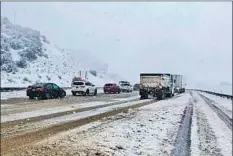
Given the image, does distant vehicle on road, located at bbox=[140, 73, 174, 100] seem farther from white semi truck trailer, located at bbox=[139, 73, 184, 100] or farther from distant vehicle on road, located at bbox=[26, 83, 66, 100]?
distant vehicle on road, located at bbox=[26, 83, 66, 100]

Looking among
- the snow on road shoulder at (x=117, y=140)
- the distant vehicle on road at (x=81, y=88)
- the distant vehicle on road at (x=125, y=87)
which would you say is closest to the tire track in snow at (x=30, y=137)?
the snow on road shoulder at (x=117, y=140)

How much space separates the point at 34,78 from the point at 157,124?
68.1 meters

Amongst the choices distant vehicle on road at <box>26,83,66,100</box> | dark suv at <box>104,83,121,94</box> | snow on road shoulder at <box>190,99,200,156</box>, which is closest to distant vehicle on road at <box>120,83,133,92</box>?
dark suv at <box>104,83,121,94</box>

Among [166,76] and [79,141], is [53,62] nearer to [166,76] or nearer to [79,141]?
[166,76]

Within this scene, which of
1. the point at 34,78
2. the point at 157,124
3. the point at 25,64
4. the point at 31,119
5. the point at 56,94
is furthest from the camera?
the point at 25,64

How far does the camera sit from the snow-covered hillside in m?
82.8

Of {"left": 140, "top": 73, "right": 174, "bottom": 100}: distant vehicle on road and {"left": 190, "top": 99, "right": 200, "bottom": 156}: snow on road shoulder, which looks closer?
{"left": 190, "top": 99, "right": 200, "bottom": 156}: snow on road shoulder

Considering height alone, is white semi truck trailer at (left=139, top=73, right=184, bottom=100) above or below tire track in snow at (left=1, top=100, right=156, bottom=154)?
above

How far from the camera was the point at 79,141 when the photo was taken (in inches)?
502

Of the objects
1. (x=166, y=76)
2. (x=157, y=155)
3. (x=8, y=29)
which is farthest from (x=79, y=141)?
(x=8, y=29)

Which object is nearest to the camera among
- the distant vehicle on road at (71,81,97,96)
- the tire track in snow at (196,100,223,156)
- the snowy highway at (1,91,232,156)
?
the snowy highway at (1,91,232,156)

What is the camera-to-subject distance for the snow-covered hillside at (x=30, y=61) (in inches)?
3258

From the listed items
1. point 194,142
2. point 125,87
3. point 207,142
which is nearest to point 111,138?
point 194,142

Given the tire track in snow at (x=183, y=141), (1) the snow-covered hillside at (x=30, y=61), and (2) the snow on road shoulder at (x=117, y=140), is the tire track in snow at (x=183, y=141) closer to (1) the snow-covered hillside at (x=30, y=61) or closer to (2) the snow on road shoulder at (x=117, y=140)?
(2) the snow on road shoulder at (x=117, y=140)
